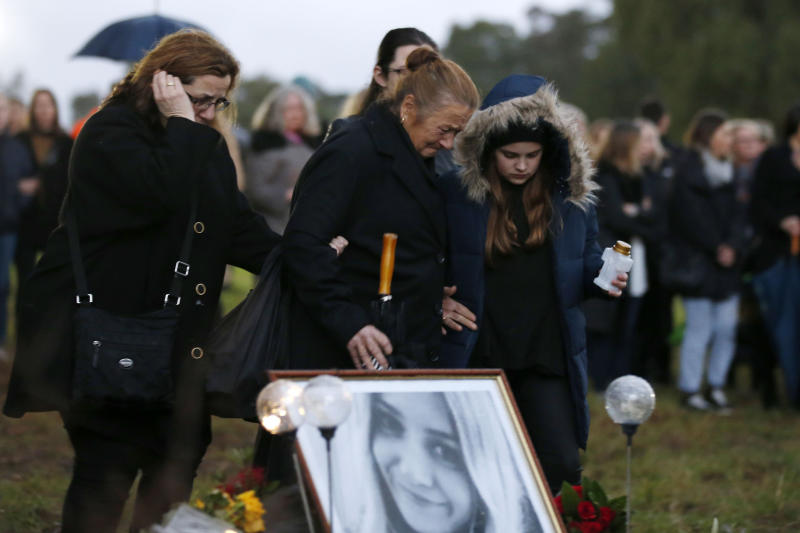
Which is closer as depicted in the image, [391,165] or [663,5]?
[391,165]

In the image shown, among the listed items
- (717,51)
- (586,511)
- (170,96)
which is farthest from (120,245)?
(717,51)

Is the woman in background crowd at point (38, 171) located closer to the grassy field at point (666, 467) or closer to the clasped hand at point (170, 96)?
the grassy field at point (666, 467)

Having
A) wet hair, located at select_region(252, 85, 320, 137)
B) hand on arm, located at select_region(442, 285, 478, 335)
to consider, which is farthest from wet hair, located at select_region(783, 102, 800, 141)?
hand on arm, located at select_region(442, 285, 478, 335)

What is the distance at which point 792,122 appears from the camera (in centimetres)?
849

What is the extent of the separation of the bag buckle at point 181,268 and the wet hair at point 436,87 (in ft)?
2.78

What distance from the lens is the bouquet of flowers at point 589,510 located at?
12.0ft

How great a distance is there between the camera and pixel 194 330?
3723mm

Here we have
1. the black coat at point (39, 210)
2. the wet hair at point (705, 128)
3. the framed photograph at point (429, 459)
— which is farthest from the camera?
the wet hair at point (705, 128)

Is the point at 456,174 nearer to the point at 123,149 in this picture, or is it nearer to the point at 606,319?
the point at 123,149

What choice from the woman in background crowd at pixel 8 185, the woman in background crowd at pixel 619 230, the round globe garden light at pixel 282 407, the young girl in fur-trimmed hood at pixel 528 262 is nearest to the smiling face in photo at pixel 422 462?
the round globe garden light at pixel 282 407

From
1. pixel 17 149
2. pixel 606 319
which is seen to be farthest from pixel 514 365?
pixel 17 149

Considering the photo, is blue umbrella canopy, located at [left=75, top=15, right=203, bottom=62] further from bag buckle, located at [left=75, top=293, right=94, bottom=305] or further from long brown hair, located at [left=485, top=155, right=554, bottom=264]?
bag buckle, located at [left=75, top=293, right=94, bottom=305]

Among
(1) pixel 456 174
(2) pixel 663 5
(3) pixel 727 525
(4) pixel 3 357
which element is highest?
(2) pixel 663 5

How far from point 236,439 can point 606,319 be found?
2.94 m
